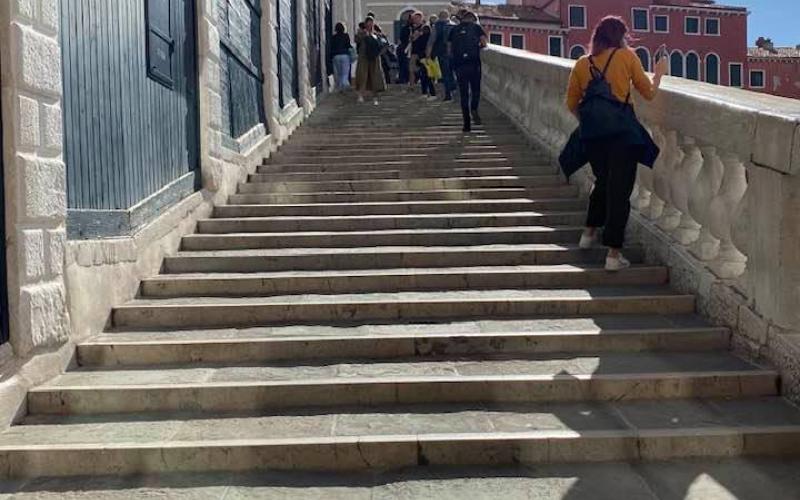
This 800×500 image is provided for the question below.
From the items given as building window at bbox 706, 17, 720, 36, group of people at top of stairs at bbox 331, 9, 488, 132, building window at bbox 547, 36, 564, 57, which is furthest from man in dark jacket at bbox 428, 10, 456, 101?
building window at bbox 706, 17, 720, 36

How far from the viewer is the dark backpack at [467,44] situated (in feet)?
31.5

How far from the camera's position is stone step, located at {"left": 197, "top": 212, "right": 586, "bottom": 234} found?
6.36 metres

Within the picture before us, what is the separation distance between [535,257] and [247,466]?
2.99 meters

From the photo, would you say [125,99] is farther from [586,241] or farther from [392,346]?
[586,241]

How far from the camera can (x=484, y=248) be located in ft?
18.9

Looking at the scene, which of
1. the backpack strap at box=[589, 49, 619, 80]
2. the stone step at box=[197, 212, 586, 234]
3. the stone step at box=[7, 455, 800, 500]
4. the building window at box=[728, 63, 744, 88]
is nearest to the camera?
the stone step at box=[7, 455, 800, 500]

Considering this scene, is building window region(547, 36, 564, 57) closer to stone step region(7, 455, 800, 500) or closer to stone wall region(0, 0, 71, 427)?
stone wall region(0, 0, 71, 427)

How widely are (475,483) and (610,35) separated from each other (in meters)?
3.25

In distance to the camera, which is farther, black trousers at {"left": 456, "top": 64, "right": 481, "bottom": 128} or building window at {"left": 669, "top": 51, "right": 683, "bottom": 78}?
building window at {"left": 669, "top": 51, "right": 683, "bottom": 78}

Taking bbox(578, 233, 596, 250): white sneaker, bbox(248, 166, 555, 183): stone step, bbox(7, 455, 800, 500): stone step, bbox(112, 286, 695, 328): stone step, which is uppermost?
bbox(248, 166, 555, 183): stone step

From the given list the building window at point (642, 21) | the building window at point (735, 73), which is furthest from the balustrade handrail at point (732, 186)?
the building window at point (735, 73)

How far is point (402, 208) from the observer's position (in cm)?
677

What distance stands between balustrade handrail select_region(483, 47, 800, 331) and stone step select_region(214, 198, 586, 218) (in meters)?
1.02

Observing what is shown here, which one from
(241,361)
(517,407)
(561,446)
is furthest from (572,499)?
(241,361)
